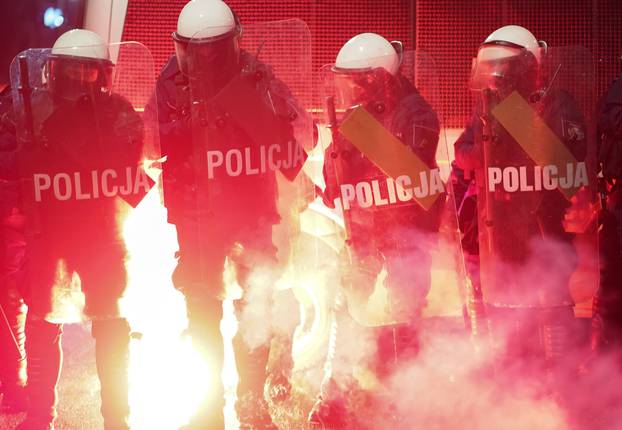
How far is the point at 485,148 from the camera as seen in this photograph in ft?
17.3

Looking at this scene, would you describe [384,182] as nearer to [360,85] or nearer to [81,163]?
[360,85]

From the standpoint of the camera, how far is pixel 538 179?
5.23m

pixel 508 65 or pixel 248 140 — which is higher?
pixel 508 65

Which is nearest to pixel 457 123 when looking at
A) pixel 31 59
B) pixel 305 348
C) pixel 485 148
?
pixel 485 148

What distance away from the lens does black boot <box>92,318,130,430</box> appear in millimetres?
5070

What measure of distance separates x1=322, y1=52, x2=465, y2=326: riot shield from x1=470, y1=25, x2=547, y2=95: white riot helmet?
0.38 metres

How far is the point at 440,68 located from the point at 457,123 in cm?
56

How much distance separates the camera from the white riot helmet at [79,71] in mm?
4914

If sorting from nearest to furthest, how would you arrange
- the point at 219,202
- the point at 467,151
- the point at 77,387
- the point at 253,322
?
the point at 219,202, the point at 253,322, the point at 467,151, the point at 77,387

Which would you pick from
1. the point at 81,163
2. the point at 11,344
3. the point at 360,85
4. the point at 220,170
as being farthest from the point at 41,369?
the point at 360,85

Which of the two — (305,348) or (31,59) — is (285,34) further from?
(305,348)

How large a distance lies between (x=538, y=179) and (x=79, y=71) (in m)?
2.51

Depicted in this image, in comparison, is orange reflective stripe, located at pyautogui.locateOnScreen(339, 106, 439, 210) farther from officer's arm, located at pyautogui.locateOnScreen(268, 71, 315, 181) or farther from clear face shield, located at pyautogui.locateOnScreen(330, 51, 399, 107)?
officer's arm, located at pyautogui.locateOnScreen(268, 71, 315, 181)

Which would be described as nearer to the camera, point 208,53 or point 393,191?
point 208,53
